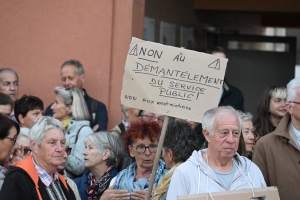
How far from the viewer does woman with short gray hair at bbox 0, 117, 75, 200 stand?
5047 millimetres

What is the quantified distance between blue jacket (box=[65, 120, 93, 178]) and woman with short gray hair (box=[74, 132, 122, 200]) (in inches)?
14.7

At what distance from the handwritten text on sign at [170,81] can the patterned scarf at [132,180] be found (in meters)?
0.76

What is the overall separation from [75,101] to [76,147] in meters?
0.67

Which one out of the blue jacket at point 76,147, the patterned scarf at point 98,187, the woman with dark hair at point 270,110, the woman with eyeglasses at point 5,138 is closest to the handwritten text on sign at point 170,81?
the woman with eyeglasses at point 5,138

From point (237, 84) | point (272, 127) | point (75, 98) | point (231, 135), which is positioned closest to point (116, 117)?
point (75, 98)

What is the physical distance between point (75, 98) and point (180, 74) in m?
2.52

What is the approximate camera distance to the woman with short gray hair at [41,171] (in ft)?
16.6

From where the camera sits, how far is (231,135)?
4.80 meters

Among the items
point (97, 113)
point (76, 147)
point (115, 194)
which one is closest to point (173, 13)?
point (97, 113)

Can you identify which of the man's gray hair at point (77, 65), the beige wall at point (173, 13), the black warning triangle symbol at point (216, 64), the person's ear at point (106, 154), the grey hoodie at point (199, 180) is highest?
the beige wall at point (173, 13)

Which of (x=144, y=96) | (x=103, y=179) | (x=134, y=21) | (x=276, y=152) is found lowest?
(x=103, y=179)

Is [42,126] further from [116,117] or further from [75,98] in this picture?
[116,117]

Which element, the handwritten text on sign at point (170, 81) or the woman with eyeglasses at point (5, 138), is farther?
the woman with eyeglasses at point (5, 138)

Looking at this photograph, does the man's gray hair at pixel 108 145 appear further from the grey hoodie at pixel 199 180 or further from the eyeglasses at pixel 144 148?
the grey hoodie at pixel 199 180
